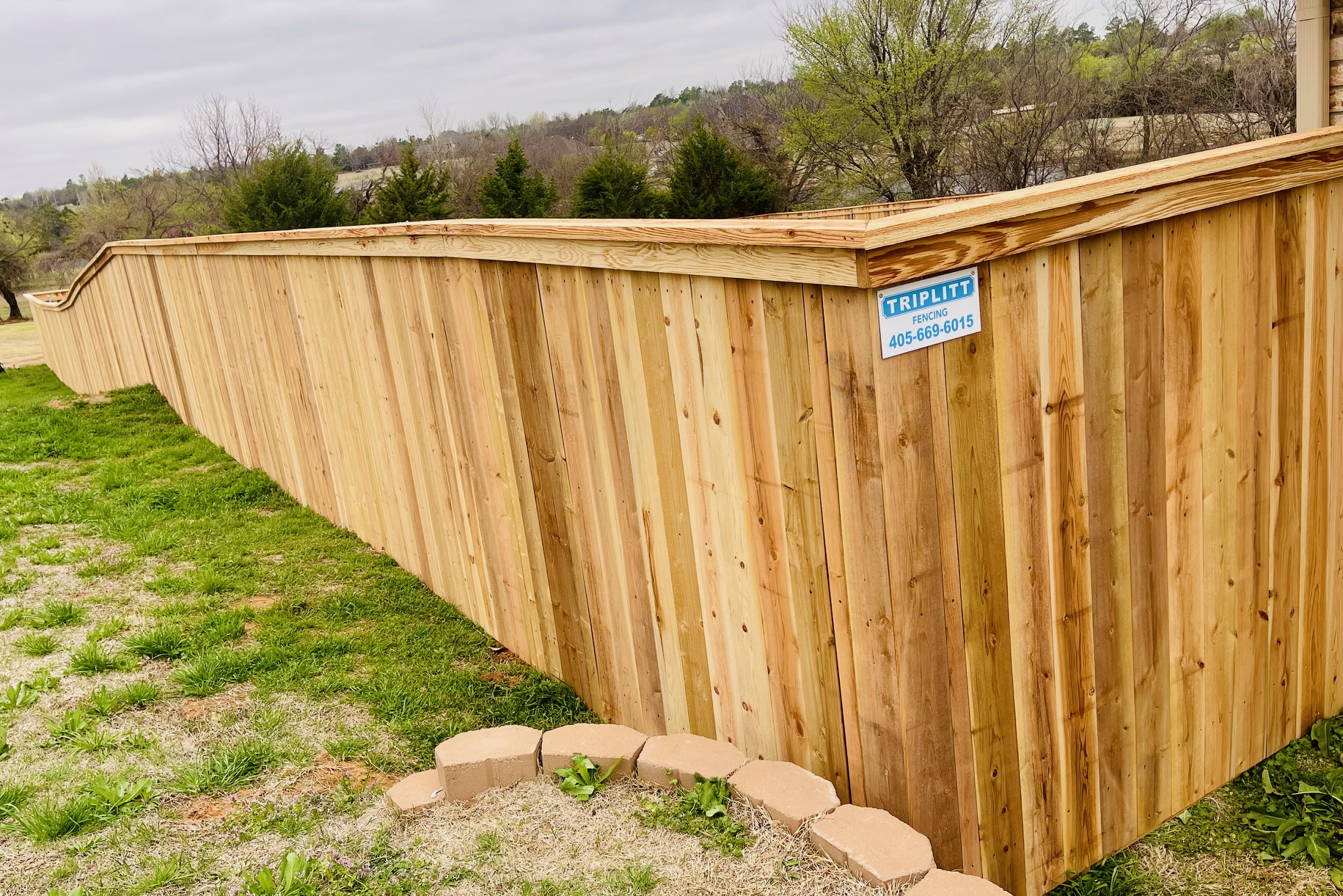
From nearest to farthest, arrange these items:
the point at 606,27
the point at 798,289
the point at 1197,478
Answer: the point at 798,289 → the point at 1197,478 → the point at 606,27

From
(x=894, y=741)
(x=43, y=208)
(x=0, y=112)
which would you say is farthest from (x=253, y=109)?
(x=894, y=741)

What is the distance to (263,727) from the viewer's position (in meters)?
3.73

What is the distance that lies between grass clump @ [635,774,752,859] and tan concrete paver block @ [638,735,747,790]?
0.09 ft

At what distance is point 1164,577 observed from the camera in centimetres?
297

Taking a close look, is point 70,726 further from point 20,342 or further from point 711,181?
point 20,342

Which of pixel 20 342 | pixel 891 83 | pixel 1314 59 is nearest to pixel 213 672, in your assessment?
pixel 1314 59

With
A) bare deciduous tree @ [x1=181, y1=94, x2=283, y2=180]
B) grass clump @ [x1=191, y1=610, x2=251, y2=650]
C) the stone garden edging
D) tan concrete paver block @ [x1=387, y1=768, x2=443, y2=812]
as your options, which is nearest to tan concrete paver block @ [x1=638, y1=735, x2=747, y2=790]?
the stone garden edging

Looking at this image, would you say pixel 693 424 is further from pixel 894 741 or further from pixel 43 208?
pixel 43 208

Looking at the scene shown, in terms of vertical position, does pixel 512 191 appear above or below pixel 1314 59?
above

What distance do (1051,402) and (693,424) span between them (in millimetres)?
938

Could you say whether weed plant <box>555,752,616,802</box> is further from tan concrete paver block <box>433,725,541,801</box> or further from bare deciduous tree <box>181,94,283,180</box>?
bare deciduous tree <box>181,94,283,180</box>

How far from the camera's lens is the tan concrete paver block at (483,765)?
3076 mm

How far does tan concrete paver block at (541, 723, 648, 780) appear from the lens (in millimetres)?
3045

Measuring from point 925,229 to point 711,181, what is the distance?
22.8 meters
